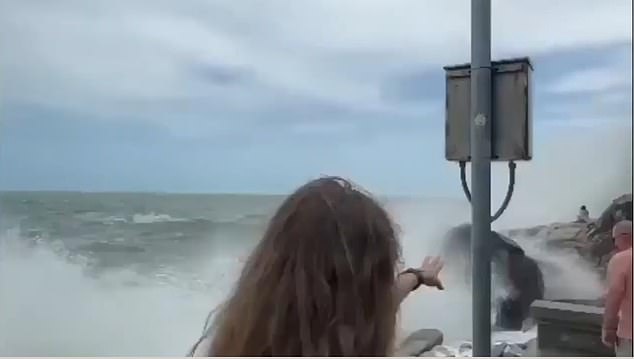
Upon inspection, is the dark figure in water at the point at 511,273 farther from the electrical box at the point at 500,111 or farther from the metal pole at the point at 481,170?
the electrical box at the point at 500,111

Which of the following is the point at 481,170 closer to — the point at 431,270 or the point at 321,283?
the point at 431,270

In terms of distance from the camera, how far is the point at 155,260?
1606 millimetres

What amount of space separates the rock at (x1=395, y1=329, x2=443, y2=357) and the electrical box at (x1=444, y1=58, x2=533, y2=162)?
34 cm

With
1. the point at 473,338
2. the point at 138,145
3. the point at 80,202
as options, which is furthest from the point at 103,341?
the point at 473,338

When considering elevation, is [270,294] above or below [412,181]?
below

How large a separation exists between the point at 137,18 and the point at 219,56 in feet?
0.58

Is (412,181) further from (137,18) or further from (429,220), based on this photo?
(137,18)

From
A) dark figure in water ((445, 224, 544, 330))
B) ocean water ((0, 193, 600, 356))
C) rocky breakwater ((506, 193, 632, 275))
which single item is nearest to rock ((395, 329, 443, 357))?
ocean water ((0, 193, 600, 356))

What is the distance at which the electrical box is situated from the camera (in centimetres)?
160

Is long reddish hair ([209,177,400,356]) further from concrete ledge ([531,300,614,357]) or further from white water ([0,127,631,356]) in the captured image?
concrete ledge ([531,300,614,357])

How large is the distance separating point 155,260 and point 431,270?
21.1 inches

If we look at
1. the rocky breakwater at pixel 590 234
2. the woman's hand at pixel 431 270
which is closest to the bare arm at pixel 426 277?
the woman's hand at pixel 431 270

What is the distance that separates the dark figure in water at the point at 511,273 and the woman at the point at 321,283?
7 cm

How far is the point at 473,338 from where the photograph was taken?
1.62 metres
